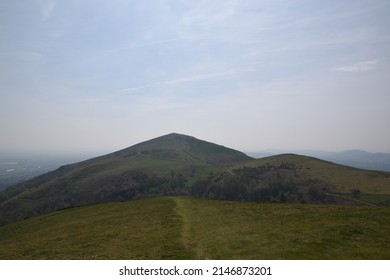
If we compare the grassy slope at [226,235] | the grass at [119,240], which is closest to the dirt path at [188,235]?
the grassy slope at [226,235]

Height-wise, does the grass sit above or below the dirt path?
below

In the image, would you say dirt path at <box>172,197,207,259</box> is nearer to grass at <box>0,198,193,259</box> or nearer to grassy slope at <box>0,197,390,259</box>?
grassy slope at <box>0,197,390,259</box>

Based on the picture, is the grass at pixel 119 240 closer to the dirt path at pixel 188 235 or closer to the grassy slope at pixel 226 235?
the grassy slope at pixel 226 235

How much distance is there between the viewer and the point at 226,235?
32.3 meters

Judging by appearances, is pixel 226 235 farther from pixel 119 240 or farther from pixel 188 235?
pixel 119 240

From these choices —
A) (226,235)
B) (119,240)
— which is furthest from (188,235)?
(119,240)

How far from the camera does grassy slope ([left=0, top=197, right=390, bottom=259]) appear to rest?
26.8 meters

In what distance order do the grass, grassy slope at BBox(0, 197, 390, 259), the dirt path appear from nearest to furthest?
grassy slope at BBox(0, 197, 390, 259)
the dirt path
the grass

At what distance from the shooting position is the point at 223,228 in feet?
118

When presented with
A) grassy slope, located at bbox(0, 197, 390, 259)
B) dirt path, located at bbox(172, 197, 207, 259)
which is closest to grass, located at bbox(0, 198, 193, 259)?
grassy slope, located at bbox(0, 197, 390, 259)

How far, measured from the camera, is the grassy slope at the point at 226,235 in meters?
26.8

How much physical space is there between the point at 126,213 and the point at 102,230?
11.8 meters
